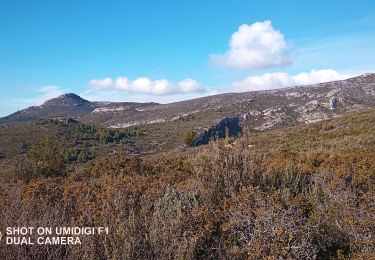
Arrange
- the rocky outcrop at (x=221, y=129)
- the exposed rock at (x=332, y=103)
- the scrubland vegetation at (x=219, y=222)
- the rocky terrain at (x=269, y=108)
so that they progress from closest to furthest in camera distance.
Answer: the scrubland vegetation at (x=219, y=222)
the rocky outcrop at (x=221, y=129)
the rocky terrain at (x=269, y=108)
the exposed rock at (x=332, y=103)

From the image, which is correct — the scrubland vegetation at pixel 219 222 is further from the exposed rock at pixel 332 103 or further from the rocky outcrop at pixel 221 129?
the exposed rock at pixel 332 103

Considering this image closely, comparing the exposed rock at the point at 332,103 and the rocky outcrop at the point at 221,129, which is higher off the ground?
the exposed rock at the point at 332,103

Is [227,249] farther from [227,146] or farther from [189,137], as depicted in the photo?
[189,137]

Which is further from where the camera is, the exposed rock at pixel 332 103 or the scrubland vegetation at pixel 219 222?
the exposed rock at pixel 332 103

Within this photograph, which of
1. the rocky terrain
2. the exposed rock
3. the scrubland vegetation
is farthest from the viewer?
the exposed rock

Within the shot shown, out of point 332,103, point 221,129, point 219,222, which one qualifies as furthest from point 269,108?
point 219,222

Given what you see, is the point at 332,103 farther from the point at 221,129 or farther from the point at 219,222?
the point at 219,222

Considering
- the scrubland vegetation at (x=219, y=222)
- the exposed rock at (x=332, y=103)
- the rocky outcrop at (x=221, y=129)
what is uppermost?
the scrubland vegetation at (x=219, y=222)

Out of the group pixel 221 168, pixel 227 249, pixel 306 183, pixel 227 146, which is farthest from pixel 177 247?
pixel 306 183

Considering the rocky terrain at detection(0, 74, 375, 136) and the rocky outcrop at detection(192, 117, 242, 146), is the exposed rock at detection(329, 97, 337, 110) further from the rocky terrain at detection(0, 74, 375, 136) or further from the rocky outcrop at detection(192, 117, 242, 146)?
the rocky outcrop at detection(192, 117, 242, 146)

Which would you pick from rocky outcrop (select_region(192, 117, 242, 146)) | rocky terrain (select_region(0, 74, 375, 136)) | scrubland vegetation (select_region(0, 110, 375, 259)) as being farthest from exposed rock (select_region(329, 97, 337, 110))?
scrubland vegetation (select_region(0, 110, 375, 259))

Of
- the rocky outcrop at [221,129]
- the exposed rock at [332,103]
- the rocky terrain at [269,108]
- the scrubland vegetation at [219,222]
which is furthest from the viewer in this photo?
the exposed rock at [332,103]

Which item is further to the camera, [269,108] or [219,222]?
[269,108]

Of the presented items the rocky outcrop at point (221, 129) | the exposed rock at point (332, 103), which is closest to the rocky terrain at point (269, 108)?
the exposed rock at point (332, 103)
